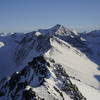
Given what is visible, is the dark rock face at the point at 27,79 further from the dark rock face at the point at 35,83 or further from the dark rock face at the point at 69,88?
the dark rock face at the point at 69,88

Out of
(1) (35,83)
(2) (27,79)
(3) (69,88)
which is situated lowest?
(3) (69,88)

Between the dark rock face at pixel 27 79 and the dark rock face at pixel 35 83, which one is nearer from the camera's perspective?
the dark rock face at pixel 35 83

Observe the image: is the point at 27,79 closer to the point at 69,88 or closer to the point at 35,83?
the point at 35,83

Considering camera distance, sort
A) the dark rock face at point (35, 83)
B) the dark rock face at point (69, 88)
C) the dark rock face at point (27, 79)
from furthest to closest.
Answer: the dark rock face at point (27, 79) < the dark rock face at point (69, 88) < the dark rock face at point (35, 83)

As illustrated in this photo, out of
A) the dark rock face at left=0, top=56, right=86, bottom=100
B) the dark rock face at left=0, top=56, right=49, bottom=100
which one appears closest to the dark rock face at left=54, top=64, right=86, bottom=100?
the dark rock face at left=0, top=56, right=86, bottom=100

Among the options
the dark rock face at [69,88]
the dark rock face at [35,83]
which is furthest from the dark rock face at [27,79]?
the dark rock face at [69,88]

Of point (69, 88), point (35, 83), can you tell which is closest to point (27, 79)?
point (35, 83)

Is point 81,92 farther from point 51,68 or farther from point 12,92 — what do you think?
point 12,92

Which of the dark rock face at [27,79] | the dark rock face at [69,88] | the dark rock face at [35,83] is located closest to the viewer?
the dark rock face at [35,83]

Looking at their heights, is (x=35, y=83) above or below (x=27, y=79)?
above

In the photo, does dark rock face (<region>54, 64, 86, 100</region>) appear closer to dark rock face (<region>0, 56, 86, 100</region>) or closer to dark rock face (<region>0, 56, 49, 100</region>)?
dark rock face (<region>0, 56, 86, 100</region>)

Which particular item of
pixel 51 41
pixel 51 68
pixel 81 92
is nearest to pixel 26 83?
pixel 51 68
